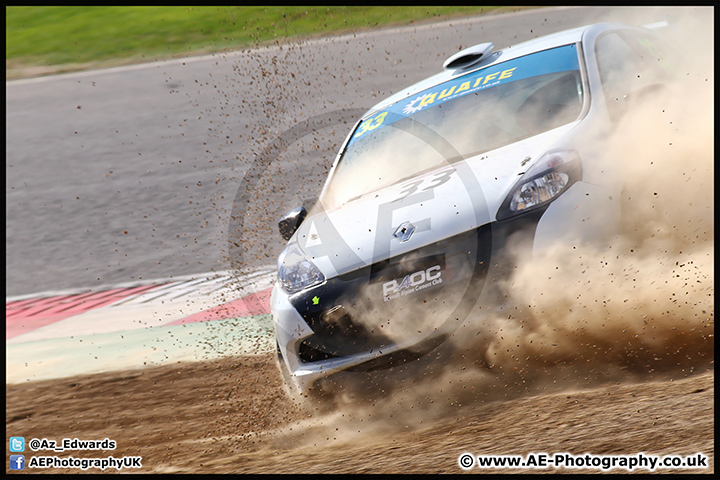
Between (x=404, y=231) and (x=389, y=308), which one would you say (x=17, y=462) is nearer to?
(x=389, y=308)

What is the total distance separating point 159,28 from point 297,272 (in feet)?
46.3

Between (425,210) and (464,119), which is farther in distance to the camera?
(464,119)

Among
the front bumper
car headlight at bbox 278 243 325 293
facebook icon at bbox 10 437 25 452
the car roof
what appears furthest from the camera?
the car roof

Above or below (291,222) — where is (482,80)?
above

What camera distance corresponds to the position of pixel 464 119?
3.99m

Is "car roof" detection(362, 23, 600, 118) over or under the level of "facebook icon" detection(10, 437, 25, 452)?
over

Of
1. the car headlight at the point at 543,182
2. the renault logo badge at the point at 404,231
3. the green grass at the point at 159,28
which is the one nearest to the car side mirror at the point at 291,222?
the renault logo badge at the point at 404,231

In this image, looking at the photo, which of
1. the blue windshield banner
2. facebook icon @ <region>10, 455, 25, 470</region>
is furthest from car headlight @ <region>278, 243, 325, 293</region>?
facebook icon @ <region>10, 455, 25, 470</region>

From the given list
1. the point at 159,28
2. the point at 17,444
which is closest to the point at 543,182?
the point at 17,444

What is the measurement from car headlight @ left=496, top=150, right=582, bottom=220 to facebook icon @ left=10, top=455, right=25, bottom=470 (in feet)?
9.75

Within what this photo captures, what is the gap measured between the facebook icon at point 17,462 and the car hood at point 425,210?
6.61ft

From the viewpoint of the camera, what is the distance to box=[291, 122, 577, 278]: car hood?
10.3 ft

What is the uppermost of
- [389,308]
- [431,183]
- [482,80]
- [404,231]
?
[482,80]

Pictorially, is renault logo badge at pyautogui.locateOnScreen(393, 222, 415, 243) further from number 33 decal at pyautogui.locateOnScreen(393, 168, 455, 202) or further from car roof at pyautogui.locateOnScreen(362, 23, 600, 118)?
car roof at pyautogui.locateOnScreen(362, 23, 600, 118)
